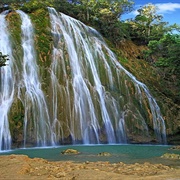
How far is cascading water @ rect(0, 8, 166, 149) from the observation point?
1766 cm

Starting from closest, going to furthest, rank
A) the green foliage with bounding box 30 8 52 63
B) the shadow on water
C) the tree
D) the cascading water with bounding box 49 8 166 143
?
the shadow on water < the cascading water with bounding box 49 8 166 143 < the green foliage with bounding box 30 8 52 63 < the tree

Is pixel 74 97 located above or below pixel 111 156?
above

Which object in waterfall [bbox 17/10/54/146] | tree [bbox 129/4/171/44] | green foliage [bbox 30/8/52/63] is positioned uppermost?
tree [bbox 129/4/171/44]

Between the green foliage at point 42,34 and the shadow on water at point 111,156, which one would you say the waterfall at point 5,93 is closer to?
the shadow on water at point 111,156

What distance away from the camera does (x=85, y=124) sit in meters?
A: 18.8

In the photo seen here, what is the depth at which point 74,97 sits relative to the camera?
19656mm

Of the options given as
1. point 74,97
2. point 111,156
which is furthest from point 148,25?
point 111,156

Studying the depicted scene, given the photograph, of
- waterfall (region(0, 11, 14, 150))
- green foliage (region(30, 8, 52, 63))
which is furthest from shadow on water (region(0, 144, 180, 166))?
green foliage (region(30, 8, 52, 63))

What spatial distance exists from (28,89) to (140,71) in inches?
447

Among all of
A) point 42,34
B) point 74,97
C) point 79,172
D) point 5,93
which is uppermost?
point 42,34

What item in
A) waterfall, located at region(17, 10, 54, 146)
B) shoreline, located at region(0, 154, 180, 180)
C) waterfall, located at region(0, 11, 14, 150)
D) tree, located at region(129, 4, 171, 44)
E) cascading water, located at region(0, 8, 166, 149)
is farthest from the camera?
tree, located at region(129, 4, 171, 44)

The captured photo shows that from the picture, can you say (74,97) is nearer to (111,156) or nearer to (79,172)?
(111,156)

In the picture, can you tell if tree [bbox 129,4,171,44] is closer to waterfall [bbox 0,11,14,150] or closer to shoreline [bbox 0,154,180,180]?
waterfall [bbox 0,11,14,150]

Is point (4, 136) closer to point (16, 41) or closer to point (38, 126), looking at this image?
point (38, 126)
